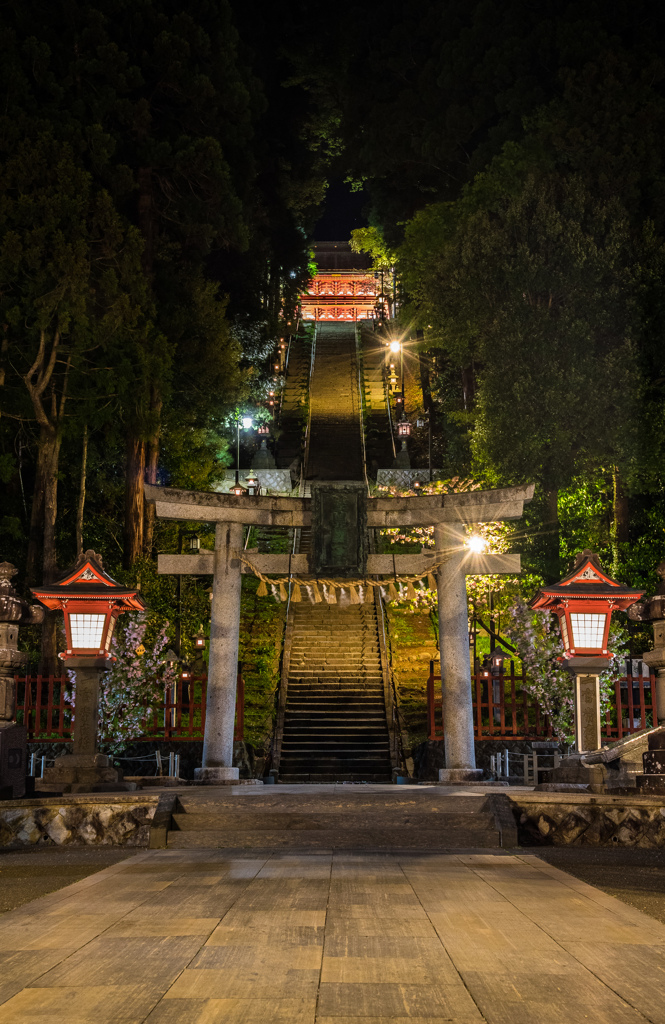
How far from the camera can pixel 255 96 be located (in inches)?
987

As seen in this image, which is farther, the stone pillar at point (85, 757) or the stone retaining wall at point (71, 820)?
the stone pillar at point (85, 757)

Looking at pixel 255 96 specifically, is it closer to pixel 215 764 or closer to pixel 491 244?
pixel 491 244

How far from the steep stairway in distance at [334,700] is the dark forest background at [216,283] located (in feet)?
9.72

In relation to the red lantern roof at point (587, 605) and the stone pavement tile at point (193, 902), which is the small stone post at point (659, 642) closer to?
the red lantern roof at point (587, 605)

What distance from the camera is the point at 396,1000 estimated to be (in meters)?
3.43

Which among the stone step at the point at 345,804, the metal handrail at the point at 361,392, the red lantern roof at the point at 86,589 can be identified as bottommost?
the stone step at the point at 345,804

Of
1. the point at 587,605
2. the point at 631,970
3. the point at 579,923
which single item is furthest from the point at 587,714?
the point at 631,970

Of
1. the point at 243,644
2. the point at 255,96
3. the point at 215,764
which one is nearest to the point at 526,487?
the point at 215,764

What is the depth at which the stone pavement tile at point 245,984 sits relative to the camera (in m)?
3.50

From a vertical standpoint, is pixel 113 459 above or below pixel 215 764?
above

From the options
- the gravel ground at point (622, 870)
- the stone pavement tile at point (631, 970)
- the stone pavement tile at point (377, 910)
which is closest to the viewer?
the stone pavement tile at point (631, 970)

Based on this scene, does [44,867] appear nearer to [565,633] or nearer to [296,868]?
[296,868]

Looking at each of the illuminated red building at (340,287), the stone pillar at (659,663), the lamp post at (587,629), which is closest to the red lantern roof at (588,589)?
the lamp post at (587,629)

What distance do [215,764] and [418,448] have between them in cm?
2190
